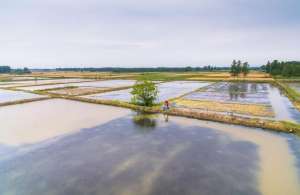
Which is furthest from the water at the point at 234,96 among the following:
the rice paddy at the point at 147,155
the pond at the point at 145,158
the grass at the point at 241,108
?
the pond at the point at 145,158

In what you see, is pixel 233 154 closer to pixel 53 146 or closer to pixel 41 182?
pixel 41 182

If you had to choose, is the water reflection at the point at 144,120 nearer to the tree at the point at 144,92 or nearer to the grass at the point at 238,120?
the grass at the point at 238,120

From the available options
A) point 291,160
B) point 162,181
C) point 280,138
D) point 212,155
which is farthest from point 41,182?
point 280,138

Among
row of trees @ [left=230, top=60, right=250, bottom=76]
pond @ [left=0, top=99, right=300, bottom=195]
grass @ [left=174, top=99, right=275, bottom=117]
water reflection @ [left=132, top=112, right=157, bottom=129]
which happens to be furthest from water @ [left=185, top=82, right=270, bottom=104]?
row of trees @ [left=230, top=60, right=250, bottom=76]

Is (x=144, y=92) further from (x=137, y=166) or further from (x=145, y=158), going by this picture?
(x=137, y=166)

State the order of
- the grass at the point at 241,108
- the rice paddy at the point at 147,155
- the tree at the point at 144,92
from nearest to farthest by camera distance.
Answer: the rice paddy at the point at 147,155 < the grass at the point at 241,108 < the tree at the point at 144,92

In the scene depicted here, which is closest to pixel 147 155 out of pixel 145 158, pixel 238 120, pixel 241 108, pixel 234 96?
pixel 145 158
